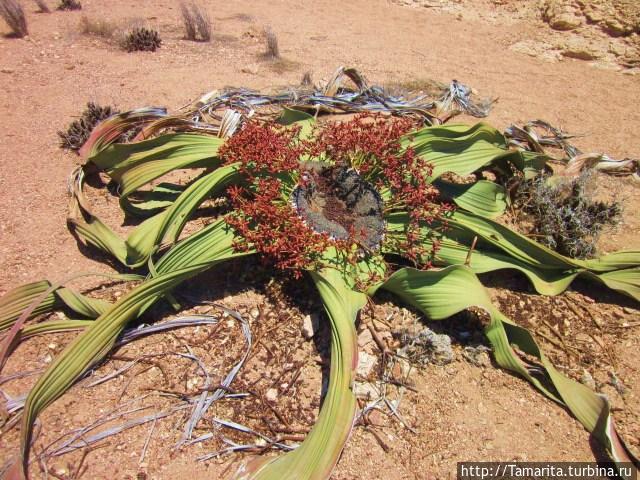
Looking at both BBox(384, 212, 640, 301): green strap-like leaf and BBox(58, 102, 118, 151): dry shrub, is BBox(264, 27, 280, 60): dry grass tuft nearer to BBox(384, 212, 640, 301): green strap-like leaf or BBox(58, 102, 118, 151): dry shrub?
BBox(58, 102, 118, 151): dry shrub

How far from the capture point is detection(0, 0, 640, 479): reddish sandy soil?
1639mm

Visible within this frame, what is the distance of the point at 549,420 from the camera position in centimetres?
177

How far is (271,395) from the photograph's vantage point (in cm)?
179

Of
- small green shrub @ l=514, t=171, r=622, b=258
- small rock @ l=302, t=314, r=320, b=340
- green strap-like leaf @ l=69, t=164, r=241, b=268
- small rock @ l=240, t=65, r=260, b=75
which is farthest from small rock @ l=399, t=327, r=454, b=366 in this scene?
small rock @ l=240, t=65, r=260, b=75

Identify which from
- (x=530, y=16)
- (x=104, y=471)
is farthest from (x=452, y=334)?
→ (x=530, y=16)

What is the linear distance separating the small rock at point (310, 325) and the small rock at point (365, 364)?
0.77 ft

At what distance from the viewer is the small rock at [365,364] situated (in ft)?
6.17

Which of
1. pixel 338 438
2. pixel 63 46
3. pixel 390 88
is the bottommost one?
pixel 338 438

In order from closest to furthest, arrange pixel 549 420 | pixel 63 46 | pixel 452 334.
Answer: pixel 549 420, pixel 452 334, pixel 63 46

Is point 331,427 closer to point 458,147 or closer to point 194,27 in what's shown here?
point 458,147

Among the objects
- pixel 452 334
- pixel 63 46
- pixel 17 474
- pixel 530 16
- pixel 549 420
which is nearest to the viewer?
pixel 17 474

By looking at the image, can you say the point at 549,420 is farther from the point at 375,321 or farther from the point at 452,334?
the point at 375,321

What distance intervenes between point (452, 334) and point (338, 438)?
0.87m

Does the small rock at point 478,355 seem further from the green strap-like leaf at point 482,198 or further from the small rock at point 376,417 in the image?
the green strap-like leaf at point 482,198
